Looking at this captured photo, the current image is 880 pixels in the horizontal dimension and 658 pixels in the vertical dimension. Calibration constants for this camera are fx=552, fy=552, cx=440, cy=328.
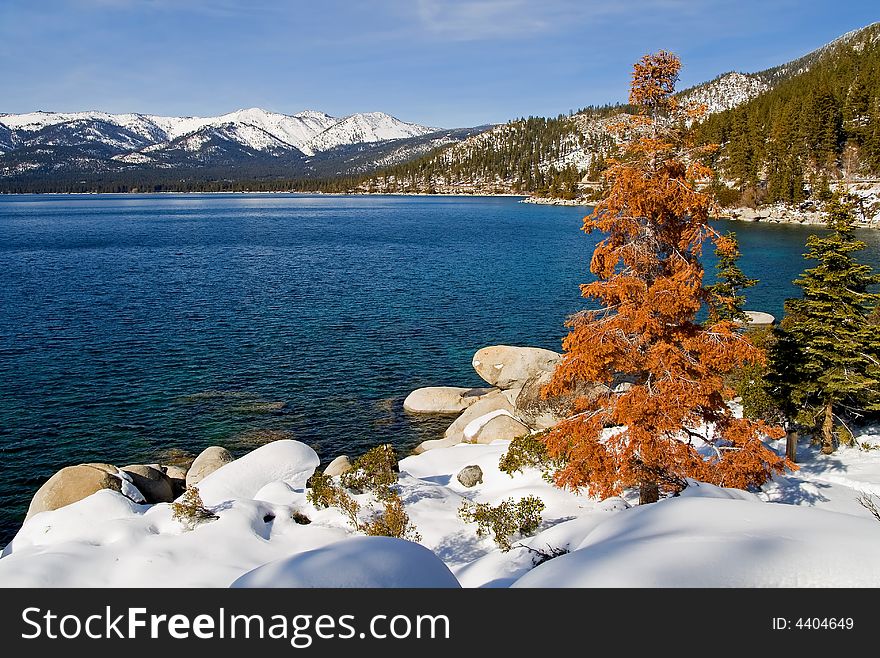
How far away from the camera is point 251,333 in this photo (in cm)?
4525

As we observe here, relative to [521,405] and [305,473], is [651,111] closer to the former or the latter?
[521,405]

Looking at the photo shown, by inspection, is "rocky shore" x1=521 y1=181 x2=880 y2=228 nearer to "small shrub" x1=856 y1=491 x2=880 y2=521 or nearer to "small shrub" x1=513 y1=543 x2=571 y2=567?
"small shrub" x1=856 y1=491 x2=880 y2=521

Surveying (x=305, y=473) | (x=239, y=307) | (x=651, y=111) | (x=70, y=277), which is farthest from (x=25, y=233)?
(x=651, y=111)

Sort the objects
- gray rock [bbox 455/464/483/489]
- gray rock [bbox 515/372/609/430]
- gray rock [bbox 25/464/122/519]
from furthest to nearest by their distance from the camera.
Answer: gray rock [bbox 515/372/609/430], gray rock [bbox 455/464/483/489], gray rock [bbox 25/464/122/519]

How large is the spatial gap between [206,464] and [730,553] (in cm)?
2208

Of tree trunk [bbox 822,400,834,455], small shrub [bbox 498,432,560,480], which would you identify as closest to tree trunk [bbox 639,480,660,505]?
small shrub [bbox 498,432,560,480]

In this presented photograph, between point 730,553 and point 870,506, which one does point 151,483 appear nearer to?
point 730,553

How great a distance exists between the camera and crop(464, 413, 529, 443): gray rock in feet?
87.5

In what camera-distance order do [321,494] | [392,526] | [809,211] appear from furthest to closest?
1. [809,211]
2. [321,494]
3. [392,526]

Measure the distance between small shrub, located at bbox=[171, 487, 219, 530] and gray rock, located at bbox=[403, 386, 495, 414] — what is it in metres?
16.4

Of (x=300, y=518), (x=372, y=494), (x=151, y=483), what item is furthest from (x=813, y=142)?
(x=151, y=483)
